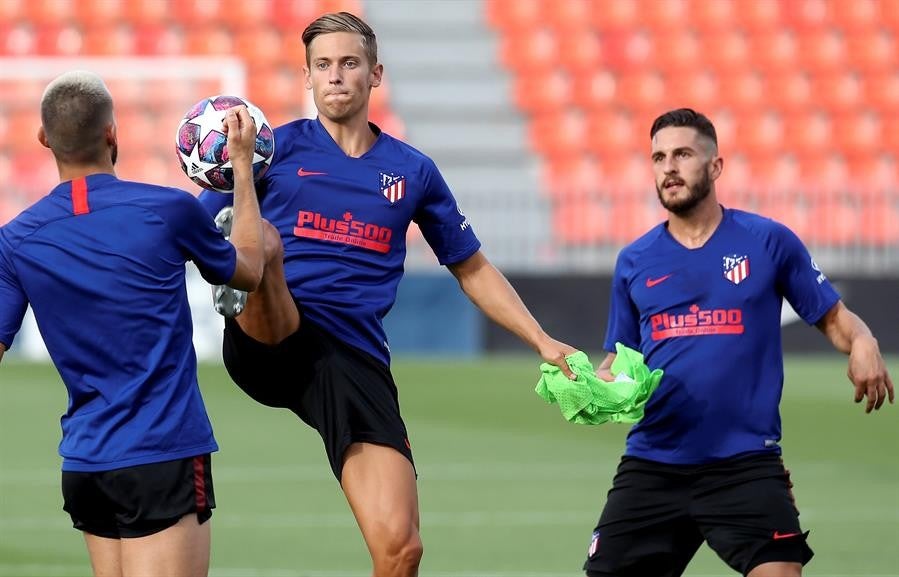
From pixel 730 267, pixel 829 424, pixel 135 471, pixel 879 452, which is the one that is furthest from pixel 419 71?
pixel 135 471

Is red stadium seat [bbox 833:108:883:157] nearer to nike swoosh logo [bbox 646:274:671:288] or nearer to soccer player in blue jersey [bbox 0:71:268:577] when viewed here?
nike swoosh logo [bbox 646:274:671:288]

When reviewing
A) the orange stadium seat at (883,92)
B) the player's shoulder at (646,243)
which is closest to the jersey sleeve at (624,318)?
the player's shoulder at (646,243)

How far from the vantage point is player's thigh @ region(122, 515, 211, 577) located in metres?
4.39

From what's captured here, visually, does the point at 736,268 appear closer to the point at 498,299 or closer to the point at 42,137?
the point at 498,299

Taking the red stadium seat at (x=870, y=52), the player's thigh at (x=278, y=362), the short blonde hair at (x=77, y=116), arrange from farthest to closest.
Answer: the red stadium seat at (x=870, y=52), the player's thigh at (x=278, y=362), the short blonde hair at (x=77, y=116)

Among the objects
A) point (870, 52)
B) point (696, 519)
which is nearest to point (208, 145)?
point (696, 519)

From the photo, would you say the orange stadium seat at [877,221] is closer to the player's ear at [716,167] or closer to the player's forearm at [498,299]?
the player's ear at [716,167]

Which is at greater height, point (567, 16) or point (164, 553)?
point (567, 16)

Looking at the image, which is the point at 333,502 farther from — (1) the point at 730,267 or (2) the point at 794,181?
(2) the point at 794,181

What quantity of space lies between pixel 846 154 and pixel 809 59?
1568 mm

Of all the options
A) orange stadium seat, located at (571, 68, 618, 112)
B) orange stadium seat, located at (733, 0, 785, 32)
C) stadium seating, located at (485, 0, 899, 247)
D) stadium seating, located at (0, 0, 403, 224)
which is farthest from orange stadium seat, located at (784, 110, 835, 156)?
stadium seating, located at (0, 0, 403, 224)

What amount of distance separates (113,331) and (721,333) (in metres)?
2.42

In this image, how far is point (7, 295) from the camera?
14.8 ft

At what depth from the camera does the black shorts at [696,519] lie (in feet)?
18.4
